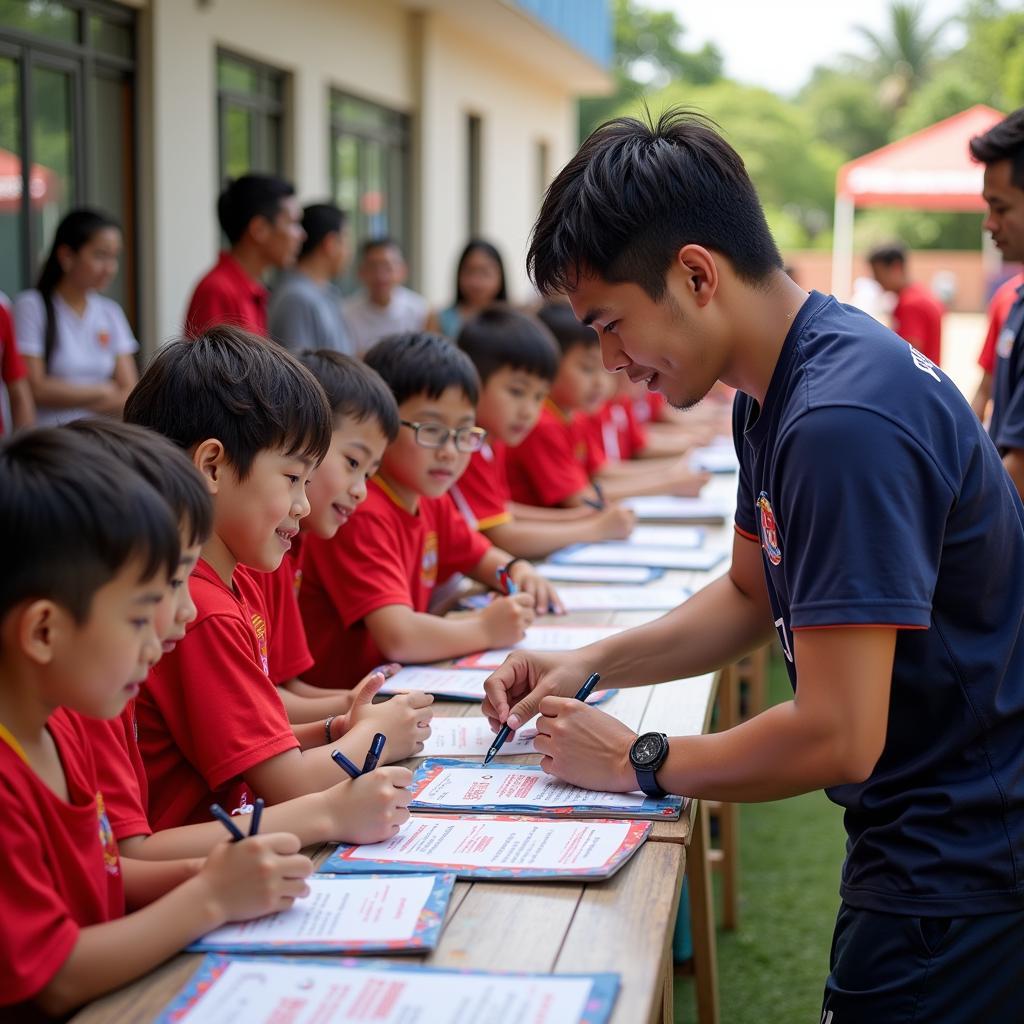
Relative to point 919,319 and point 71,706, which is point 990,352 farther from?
point 71,706

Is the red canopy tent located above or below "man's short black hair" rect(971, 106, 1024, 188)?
above

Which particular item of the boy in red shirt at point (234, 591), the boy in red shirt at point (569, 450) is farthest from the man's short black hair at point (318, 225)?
the boy in red shirt at point (234, 591)

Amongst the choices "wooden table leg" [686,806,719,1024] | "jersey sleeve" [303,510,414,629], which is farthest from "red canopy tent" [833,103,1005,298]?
"jersey sleeve" [303,510,414,629]

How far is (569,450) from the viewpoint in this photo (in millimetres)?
4258

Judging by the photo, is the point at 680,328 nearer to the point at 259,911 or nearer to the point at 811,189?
the point at 259,911

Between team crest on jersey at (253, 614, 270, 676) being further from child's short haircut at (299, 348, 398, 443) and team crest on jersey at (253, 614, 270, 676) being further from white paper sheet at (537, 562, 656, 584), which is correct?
white paper sheet at (537, 562, 656, 584)

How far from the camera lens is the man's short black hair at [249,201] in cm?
513

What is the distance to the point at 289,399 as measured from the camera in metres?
Answer: 1.78

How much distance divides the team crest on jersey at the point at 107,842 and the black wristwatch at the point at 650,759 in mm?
610

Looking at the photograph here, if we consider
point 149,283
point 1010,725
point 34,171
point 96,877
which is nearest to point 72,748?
point 96,877

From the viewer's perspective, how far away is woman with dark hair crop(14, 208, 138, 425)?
186 inches

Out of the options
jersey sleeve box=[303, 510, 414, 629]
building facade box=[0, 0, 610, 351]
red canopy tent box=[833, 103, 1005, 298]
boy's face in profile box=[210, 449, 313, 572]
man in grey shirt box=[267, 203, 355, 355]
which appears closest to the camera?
boy's face in profile box=[210, 449, 313, 572]

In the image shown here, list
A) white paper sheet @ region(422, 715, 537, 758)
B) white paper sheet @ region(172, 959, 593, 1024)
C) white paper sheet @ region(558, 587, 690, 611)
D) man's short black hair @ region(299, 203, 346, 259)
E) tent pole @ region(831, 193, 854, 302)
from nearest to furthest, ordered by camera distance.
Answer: white paper sheet @ region(172, 959, 593, 1024), white paper sheet @ region(422, 715, 537, 758), white paper sheet @ region(558, 587, 690, 611), man's short black hair @ region(299, 203, 346, 259), tent pole @ region(831, 193, 854, 302)

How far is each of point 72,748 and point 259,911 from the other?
0.81 ft
